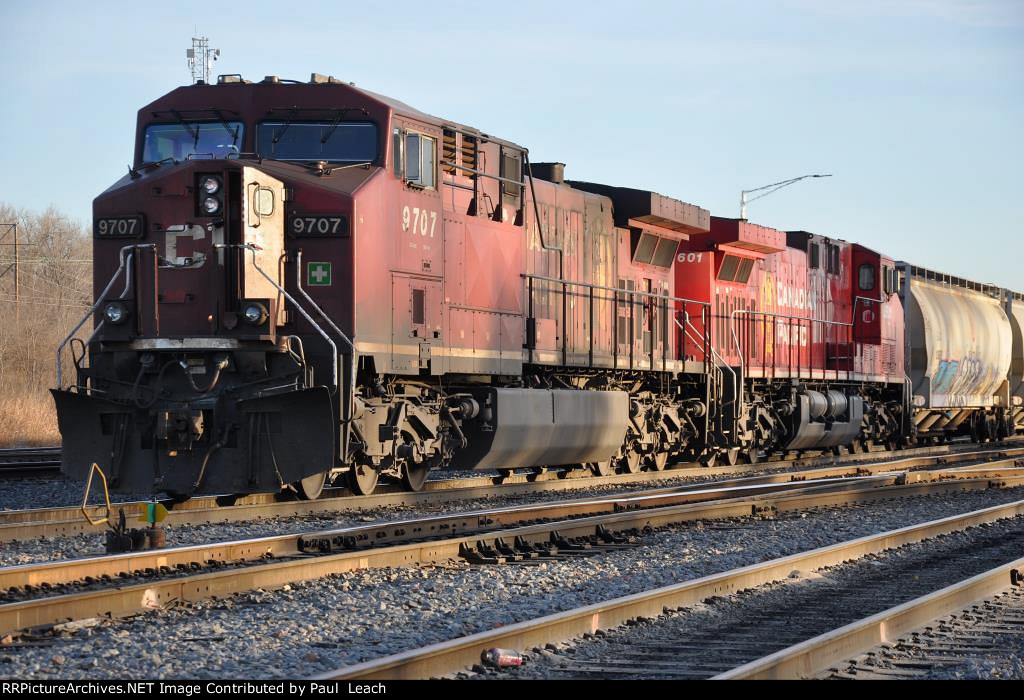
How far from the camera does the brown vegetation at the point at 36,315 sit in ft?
95.6

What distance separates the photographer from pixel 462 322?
1328 centimetres

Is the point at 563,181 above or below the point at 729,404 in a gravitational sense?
above

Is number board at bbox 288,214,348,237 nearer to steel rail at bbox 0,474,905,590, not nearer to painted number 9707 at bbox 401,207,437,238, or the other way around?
painted number 9707 at bbox 401,207,437,238

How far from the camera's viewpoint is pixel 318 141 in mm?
11984

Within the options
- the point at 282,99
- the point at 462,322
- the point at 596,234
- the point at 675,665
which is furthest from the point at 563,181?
the point at 675,665

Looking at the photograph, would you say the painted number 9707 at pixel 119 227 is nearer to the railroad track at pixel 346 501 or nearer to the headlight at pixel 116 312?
the headlight at pixel 116 312

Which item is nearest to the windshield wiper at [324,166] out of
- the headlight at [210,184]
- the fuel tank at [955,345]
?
the headlight at [210,184]

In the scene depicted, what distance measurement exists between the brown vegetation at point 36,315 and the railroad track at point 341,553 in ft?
59.6

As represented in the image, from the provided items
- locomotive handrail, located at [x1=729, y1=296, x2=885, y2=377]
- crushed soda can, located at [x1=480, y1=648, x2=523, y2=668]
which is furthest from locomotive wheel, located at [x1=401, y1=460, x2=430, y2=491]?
crushed soda can, located at [x1=480, y1=648, x2=523, y2=668]

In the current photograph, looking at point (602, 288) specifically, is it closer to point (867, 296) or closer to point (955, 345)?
point (867, 296)

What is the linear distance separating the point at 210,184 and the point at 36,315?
39791mm

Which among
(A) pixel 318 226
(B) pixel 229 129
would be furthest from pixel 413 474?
(B) pixel 229 129

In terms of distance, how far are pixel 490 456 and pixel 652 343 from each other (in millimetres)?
5151
